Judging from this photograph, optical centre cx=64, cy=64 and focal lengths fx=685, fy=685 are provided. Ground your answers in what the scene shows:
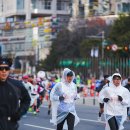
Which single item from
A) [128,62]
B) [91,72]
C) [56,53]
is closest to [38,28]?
[56,53]

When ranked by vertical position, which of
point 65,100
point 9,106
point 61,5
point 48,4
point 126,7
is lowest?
point 65,100

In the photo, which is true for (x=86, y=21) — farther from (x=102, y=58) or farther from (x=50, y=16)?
(x=50, y=16)

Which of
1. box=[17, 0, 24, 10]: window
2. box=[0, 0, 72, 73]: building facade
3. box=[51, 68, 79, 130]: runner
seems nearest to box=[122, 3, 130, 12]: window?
box=[0, 0, 72, 73]: building facade

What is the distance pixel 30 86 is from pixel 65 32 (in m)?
73.4

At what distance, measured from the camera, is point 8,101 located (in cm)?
842

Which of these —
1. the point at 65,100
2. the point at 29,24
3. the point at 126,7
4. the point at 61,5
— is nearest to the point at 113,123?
the point at 65,100

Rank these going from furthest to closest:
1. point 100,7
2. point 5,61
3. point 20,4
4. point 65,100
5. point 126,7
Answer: point 20,4 → point 100,7 → point 126,7 → point 65,100 → point 5,61

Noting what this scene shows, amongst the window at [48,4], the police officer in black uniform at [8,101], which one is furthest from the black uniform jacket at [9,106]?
the window at [48,4]

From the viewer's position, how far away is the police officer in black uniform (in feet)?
27.6

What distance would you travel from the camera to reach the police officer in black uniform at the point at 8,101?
8398mm

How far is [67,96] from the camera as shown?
14383mm

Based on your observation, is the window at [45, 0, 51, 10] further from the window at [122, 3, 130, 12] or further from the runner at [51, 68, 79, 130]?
the runner at [51, 68, 79, 130]

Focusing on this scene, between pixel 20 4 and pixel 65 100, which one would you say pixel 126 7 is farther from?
pixel 65 100

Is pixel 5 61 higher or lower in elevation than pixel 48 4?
lower
